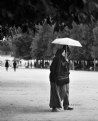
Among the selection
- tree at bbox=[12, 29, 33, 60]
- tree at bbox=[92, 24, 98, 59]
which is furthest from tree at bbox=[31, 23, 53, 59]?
tree at bbox=[92, 24, 98, 59]

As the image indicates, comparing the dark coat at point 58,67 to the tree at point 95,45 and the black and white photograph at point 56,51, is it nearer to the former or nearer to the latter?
the black and white photograph at point 56,51

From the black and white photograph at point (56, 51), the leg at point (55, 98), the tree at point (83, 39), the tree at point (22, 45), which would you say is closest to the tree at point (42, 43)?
the tree at point (83, 39)

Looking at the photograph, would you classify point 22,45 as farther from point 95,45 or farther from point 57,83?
point 57,83

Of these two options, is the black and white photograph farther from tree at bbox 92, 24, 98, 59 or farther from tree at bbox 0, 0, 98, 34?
→ tree at bbox 92, 24, 98, 59

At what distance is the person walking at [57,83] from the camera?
46.9 ft

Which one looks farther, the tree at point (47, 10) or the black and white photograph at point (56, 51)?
the black and white photograph at point (56, 51)

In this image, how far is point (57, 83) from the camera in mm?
14328

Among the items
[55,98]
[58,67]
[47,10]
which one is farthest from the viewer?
[58,67]

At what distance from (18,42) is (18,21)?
9625 cm

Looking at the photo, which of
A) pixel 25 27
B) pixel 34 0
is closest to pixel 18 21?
pixel 34 0

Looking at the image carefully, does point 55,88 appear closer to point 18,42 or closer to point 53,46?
point 53,46

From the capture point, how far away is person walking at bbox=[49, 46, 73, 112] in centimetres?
1430

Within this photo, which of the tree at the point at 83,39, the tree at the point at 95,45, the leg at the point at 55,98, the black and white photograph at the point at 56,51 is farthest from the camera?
the tree at the point at 83,39

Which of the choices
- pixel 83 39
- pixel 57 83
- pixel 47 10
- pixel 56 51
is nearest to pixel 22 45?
pixel 83 39
